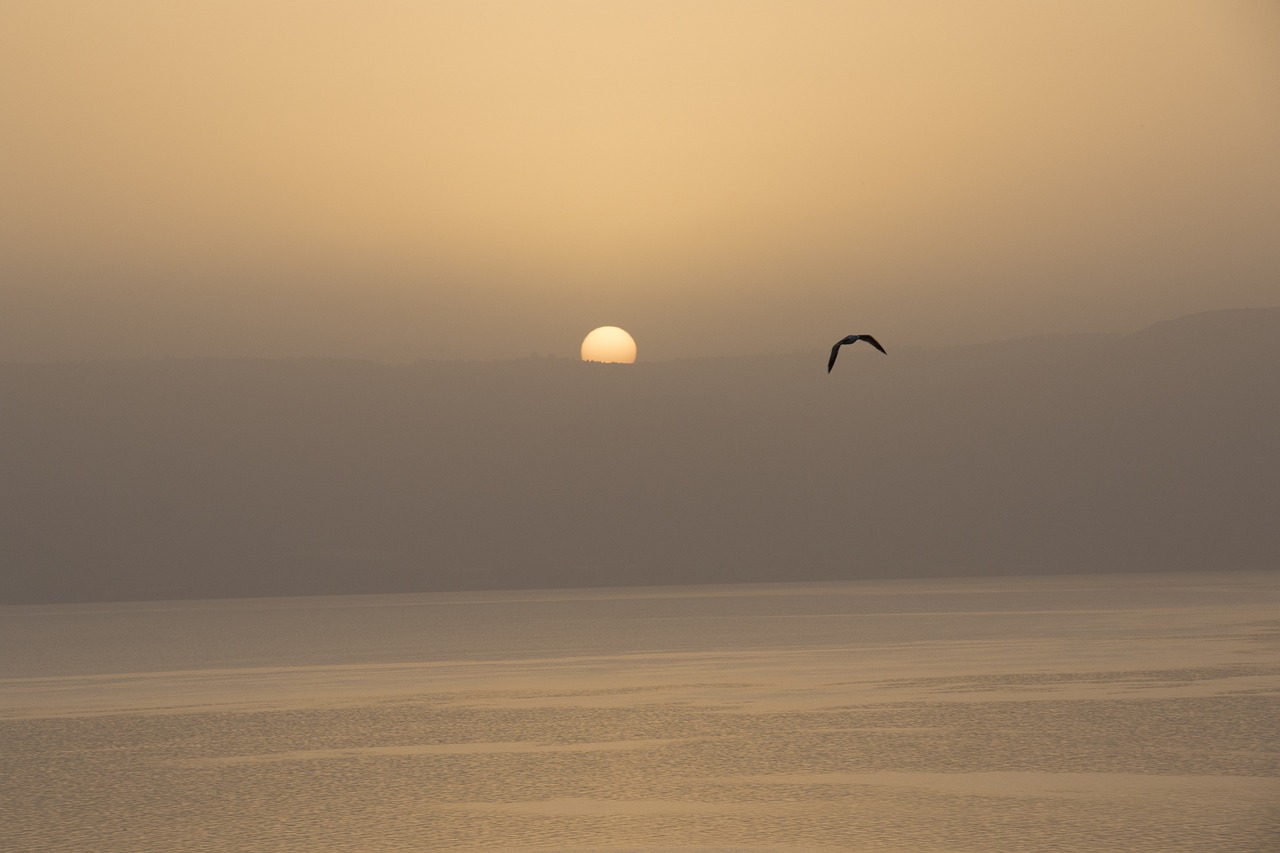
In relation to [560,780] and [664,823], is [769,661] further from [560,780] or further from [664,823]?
[664,823]

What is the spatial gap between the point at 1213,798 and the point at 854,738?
7.66m

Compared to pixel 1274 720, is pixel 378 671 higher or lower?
higher

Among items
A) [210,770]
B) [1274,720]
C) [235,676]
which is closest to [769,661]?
[235,676]

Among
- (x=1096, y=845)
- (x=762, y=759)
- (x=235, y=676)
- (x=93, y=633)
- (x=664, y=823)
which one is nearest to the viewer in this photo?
(x=1096, y=845)

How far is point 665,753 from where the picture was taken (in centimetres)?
2411

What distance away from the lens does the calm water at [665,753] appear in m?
17.7

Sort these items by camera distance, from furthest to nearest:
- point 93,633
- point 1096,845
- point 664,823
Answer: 1. point 93,633
2. point 664,823
3. point 1096,845

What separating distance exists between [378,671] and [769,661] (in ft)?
38.6

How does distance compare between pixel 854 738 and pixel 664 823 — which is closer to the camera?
pixel 664 823

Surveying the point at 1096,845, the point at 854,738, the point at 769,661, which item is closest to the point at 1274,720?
the point at 854,738

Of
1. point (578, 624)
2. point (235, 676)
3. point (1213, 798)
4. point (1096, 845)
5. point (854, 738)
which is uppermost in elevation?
point (578, 624)

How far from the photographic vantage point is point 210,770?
921 inches

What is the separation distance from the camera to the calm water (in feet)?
58.0

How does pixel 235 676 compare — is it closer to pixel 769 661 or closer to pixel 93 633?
pixel 769 661
